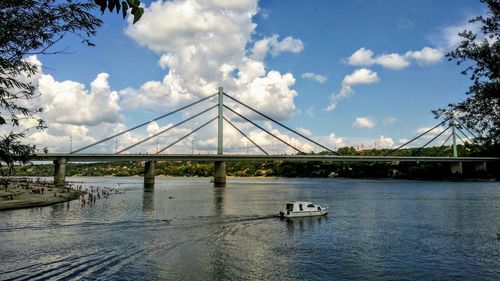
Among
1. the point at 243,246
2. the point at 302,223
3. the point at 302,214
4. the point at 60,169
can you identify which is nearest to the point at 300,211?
the point at 302,214

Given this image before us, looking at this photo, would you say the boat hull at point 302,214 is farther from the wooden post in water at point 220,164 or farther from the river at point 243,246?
the wooden post in water at point 220,164

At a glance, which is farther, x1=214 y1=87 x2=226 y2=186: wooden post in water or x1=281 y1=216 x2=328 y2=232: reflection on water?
x1=214 y1=87 x2=226 y2=186: wooden post in water

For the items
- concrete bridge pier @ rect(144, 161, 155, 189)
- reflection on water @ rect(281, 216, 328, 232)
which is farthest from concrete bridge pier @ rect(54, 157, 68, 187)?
reflection on water @ rect(281, 216, 328, 232)

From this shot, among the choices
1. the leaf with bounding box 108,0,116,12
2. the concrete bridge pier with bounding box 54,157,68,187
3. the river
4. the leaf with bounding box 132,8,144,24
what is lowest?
the river

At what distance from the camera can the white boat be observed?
41.1 m

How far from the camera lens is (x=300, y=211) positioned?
4188 cm

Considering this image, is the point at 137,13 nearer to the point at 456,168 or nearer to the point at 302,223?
the point at 302,223

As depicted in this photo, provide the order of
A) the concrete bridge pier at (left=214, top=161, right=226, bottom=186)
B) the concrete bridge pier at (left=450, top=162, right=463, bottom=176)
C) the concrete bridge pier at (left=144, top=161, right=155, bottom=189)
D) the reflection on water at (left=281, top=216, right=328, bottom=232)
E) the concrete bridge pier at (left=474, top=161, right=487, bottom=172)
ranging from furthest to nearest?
the concrete bridge pier at (left=450, top=162, right=463, bottom=176) < the concrete bridge pier at (left=474, top=161, right=487, bottom=172) < the concrete bridge pier at (left=214, top=161, right=226, bottom=186) < the concrete bridge pier at (left=144, top=161, right=155, bottom=189) < the reflection on water at (left=281, top=216, right=328, bottom=232)

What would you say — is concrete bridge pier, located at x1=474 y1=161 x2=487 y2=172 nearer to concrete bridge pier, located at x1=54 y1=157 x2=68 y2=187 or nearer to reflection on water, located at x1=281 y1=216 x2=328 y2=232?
reflection on water, located at x1=281 y1=216 x2=328 y2=232

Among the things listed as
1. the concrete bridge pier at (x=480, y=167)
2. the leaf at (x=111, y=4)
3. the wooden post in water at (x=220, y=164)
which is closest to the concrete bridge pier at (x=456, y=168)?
the concrete bridge pier at (x=480, y=167)

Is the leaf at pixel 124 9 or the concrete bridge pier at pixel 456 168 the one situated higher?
the concrete bridge pier at pixel 456 168

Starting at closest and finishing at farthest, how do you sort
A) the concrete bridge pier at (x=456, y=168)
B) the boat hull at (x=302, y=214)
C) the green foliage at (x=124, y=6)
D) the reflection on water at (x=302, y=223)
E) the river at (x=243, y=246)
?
1. the green foliage at (x=124, y=6)
2. the river at (x=243, y=246)
3. the reflection on water at (x=302, y=223)
4. the boat hull at (x=302, y=214)
5. the concrete bridge pier at (x=456, y=168)

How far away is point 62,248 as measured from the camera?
77.7 feet

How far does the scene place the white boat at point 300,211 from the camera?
1617 inches
